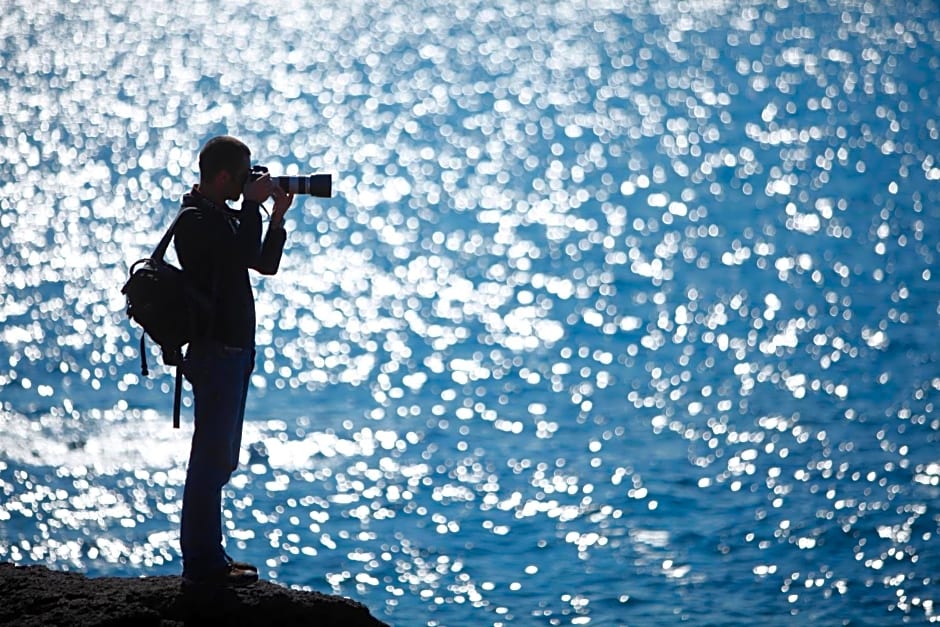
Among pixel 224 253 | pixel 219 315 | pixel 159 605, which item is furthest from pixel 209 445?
pixel 224 253

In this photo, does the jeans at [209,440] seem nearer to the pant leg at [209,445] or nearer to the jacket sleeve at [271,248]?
the pant leg at [209,445]

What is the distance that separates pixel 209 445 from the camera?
788 cm

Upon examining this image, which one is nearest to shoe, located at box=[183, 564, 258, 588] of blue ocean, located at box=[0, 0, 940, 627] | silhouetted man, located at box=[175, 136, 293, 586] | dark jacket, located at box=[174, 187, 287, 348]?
silhouetted man, located at box=[175, 136, 293, 586]

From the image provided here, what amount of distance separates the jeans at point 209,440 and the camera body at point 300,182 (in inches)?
33.4

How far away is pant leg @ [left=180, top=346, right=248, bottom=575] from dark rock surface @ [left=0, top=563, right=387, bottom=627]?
21 cm

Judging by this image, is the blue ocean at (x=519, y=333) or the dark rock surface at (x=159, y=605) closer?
the dark rock surface at (x=159, y=605)

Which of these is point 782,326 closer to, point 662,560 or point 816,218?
point 816,218

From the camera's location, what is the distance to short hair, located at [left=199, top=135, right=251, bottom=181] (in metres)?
7.70

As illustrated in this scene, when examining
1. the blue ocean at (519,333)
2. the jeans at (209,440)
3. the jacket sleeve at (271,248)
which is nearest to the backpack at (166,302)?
the jeans at (209,440)

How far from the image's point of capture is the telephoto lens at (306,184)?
26.1 feet

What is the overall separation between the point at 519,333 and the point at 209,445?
44.1 feet

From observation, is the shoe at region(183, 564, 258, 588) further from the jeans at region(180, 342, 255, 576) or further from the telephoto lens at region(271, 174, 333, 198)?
the telephoto lens at region(271, 174, 333, 198)

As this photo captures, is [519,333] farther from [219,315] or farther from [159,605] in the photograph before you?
[159,605]

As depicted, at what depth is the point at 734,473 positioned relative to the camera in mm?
16859
